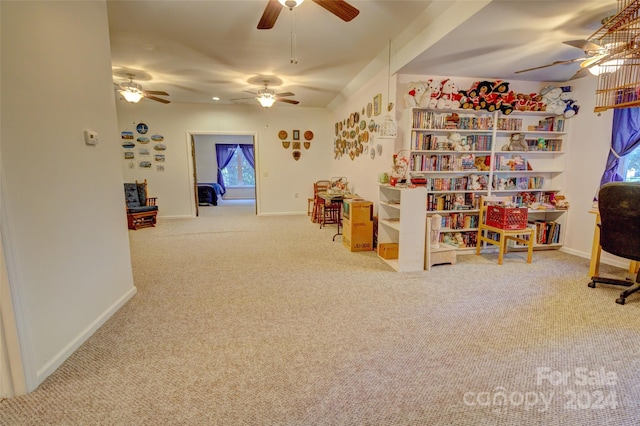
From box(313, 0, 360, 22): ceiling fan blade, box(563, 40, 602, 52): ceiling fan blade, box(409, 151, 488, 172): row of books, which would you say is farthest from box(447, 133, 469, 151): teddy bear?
box(313, 0, 360, 22): ceiling fan blade

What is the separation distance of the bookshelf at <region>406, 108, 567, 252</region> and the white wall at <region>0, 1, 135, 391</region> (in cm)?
329

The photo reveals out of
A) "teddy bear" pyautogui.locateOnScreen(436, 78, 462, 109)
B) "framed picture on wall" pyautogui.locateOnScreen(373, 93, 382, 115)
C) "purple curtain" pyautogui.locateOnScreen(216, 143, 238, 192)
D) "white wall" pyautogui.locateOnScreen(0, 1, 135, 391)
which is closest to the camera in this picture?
"white wall" pyautogui.locateOnScreen(0, 1, 135, 391)

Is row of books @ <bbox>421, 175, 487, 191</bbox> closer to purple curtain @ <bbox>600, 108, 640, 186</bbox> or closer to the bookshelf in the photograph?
the bookshelf

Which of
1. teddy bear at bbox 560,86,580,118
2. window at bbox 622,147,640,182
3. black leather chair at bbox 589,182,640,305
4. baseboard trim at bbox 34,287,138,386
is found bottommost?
baseboard trim at bbox 34,287,138,386

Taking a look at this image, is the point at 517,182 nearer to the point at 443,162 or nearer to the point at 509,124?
the point at 509,124

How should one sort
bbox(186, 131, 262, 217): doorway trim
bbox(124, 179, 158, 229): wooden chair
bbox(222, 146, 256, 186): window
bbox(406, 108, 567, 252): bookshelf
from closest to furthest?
bbox(406, 108, 567, 252): bookshelf
bbox(124, 179, 158, 229): wooden chair
bbox(186, 131, 262, 217): doorway trim
bbox(222, 146, 256, 186): window

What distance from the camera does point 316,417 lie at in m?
1.37

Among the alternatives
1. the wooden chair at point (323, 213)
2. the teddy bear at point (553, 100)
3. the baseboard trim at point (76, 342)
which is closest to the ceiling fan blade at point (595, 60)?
the teddy bear at point (553, 100)

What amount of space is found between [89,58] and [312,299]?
257 cm

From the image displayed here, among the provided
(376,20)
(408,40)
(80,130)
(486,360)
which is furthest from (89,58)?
(486,360)

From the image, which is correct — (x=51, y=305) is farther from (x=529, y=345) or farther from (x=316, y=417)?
(x=529, y=345)

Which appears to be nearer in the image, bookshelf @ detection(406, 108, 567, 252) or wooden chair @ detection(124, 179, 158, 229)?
bookshelf @ detection(406, 108, 567, 252)

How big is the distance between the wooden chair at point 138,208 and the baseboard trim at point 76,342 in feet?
11.3

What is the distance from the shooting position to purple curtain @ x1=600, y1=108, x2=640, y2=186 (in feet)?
10.7
